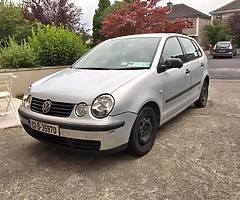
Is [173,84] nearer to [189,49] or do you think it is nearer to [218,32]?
[189,49]

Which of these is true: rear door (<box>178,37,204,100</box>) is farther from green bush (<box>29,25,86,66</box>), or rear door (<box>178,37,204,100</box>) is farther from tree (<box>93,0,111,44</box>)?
tree (<box>93,0,111,44</box>)

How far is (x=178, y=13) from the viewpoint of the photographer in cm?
4303

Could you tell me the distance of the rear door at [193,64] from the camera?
192 inches

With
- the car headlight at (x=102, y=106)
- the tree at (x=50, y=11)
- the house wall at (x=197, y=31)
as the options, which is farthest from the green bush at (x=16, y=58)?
the house wall at (x=197, y=31)

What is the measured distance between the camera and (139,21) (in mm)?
13867

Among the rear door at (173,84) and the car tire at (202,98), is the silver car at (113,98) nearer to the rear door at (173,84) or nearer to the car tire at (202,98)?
the rear door at (173,84)

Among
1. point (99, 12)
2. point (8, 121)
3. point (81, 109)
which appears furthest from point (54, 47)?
point (99, 12)

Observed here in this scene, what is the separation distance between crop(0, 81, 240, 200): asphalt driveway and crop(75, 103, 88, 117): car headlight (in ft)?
2.14

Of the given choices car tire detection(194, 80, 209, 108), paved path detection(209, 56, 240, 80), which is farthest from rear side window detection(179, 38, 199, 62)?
paved path detection(209, 56, 240, 80)

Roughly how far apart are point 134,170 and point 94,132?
2.12ft

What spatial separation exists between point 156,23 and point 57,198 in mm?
12815

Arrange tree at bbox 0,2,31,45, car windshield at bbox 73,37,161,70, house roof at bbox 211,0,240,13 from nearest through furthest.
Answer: car windshield at bbox 73,37,161,70 → tree at bbox 0,2,31,45 → house roof at bbox 211,0,240,13

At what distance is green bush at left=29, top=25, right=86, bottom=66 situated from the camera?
7809 mm

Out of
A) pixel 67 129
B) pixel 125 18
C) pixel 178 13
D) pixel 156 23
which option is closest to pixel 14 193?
pixel 67 129
